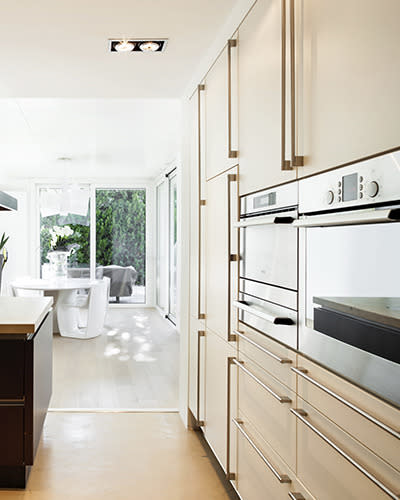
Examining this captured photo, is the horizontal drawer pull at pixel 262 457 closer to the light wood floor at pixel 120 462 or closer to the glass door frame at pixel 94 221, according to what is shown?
the light wood floor at pixel 120 462

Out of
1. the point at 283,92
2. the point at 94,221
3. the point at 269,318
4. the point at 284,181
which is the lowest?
the point at 269,318

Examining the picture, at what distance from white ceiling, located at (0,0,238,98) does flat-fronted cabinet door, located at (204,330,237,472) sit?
1.55m

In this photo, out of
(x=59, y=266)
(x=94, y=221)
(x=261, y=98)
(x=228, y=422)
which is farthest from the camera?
(x=94, y=221)

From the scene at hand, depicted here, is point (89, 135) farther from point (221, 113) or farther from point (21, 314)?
point (221, 113)

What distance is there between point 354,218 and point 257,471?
4.15 feet

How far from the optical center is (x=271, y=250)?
1.91 metres

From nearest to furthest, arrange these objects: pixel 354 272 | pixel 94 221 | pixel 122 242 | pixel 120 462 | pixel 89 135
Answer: pixel 354 272 → pixel 120 462 → pixel 89 135 → pixel 94 221 → pixel 122 242

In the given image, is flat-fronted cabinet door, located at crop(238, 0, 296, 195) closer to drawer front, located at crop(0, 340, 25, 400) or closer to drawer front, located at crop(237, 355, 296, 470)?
drawer front, located at crop(237, 355, 296, 470)

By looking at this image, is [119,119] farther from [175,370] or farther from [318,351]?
[318,351]

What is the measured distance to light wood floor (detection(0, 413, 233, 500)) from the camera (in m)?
2.63

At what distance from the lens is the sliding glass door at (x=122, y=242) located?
9.75 m

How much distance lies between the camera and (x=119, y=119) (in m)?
5.23

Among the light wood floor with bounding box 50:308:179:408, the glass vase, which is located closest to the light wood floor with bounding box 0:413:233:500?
the light wood floor with bounding box 50:308:179:408

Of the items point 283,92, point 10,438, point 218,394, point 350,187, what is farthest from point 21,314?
point 350,187
